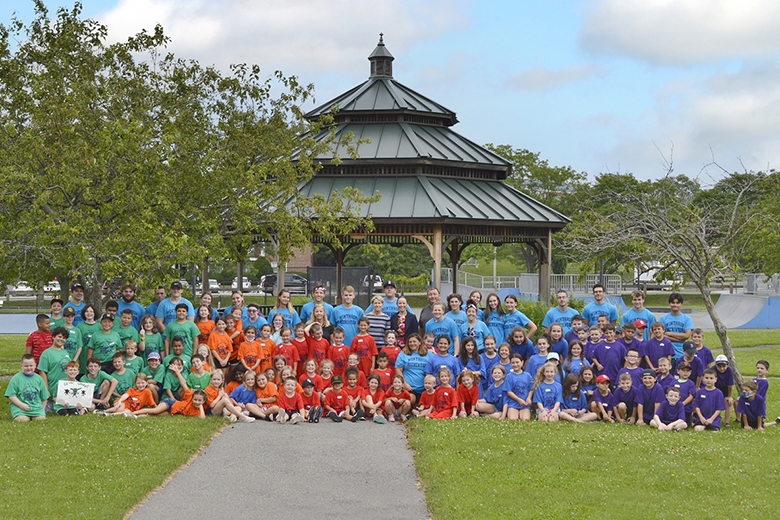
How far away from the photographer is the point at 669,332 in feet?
47.7

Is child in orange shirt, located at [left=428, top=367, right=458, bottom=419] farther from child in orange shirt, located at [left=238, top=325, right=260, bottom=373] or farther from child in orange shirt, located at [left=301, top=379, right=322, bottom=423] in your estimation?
child in orange shirt, located at [left=238, top=325, right=260, bottom=373]

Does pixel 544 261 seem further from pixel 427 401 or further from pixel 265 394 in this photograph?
pixel 265 394

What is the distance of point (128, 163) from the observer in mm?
17625

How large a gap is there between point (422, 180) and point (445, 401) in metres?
15.6

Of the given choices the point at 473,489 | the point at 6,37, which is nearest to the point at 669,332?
the point at 473,489

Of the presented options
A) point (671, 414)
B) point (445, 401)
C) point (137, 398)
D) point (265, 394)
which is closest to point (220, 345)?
point (265, 394)

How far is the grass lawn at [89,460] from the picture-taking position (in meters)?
9.12

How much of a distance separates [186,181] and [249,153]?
7.21ft

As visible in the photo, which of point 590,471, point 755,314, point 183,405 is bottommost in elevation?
Answer: point 590,471

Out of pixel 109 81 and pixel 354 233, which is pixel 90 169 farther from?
pixel 354 233

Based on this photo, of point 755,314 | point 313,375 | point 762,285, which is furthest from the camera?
point 762,285

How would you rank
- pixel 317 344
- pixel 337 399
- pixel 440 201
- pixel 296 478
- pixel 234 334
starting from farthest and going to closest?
pixel 440 201 → pixel 234 334 → pixel 317 344 → pixel 337 399 → pixel 296 478

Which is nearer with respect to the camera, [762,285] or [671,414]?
[671,414]

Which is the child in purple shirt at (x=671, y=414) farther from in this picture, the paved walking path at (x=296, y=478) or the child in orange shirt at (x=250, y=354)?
the child in orange shirt at (x=250, y=354)
